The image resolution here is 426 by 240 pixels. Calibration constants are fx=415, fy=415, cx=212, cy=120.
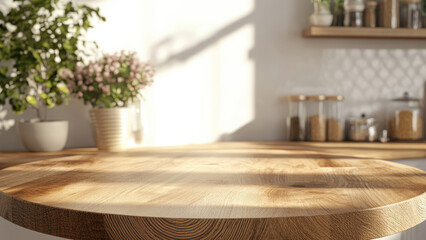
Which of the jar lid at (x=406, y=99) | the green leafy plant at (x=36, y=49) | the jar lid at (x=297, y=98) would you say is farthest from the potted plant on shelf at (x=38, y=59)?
the jar lid at (x=406, y=99)

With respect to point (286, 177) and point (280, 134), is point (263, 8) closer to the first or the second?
point (280, 134)

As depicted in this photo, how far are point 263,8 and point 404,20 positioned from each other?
73cm

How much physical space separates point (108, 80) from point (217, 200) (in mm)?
1170

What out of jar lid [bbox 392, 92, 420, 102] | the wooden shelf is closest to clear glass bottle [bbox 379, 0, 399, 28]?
the wooden shelf

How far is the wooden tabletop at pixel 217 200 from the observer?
0.63 m

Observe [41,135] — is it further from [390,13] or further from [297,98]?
[390,13]

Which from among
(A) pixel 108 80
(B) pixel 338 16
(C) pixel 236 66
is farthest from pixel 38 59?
(B) pixel 338 16

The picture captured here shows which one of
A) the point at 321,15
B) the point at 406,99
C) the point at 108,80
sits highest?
the point at 321,15

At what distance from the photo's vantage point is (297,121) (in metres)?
2.12

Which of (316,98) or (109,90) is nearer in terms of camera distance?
(109,90)

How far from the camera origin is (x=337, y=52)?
2.20 metres

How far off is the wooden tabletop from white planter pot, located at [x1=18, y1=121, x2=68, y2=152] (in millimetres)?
664

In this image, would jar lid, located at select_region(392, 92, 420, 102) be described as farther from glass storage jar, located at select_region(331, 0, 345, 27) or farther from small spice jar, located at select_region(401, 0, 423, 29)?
glass storage jar, located at select_region(331, 0, 345, 27)

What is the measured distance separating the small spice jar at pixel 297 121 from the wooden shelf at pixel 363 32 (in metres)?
0.34
